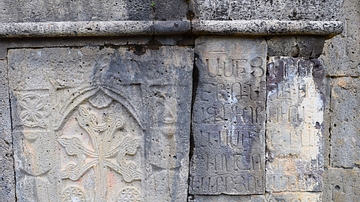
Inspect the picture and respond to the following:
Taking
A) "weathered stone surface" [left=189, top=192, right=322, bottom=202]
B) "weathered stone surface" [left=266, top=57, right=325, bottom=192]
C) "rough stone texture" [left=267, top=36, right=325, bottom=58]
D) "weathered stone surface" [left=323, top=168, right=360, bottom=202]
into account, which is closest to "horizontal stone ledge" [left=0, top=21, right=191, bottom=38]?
"rough stone texture" [left=267, top=36, right=325, bottom=58]

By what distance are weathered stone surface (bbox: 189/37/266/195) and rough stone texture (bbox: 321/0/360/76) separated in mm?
1172

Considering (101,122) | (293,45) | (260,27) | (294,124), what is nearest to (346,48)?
(293,45)

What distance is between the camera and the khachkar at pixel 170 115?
7.00 ft

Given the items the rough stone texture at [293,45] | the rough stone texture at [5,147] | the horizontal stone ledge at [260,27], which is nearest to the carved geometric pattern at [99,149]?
the rough stone texture at [5,147]

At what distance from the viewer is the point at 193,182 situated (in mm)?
2236

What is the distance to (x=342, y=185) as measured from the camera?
311 centimetres

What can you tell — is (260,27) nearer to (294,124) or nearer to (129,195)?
(294,124)

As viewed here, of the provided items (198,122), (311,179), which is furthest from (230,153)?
(311,179)

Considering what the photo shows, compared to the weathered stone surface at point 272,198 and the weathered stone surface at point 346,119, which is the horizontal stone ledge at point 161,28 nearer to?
the weathered stone surface at point 272,198

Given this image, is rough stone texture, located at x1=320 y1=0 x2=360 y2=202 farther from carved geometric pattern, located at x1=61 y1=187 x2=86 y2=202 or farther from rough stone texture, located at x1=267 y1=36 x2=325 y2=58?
carved geometric pattern, located at x1=61 y1=187 x2=86 y2=202

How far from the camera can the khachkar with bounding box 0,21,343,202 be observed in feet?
7.00

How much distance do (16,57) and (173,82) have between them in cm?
94

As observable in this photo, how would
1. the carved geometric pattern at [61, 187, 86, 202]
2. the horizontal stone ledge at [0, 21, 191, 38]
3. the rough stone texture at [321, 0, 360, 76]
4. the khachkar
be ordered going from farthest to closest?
the rough stone texture at [321, 0, 360, 76] → the carved geometric pattern at [61, 187, 86, 202] → the khachkar → the horizontal stone ledge at [0, 21, 191, 38]

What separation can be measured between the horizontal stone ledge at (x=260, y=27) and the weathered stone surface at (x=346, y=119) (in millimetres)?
1123
